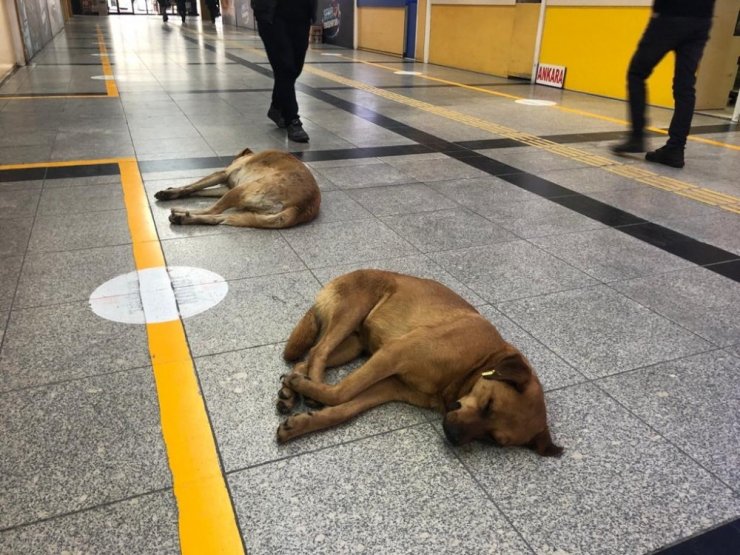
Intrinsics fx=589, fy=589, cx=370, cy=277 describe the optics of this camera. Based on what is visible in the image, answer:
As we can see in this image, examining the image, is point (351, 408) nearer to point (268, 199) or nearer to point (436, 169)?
point (268, 199)

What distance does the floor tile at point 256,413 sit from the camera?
214 centimetres

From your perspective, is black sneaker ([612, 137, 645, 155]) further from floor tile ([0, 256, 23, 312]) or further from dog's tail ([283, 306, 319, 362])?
floor tile ([0, 256, 23, 312])

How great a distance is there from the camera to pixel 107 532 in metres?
1.77

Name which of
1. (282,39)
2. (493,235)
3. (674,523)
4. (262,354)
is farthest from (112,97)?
(674,523)

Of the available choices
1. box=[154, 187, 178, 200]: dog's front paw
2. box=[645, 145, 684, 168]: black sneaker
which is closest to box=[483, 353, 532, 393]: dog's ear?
box=[154, 187, 178, 200]: dog's front paw

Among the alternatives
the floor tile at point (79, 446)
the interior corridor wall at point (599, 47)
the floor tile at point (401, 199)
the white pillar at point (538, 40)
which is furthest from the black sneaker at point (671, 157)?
the white pillar at point (538, 40)

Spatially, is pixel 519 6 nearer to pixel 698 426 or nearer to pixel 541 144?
pixel 541 144

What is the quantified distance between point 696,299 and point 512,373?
201 centimetres

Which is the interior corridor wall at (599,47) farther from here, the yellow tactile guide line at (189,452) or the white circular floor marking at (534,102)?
the yellow tactile guide line at (189,452)

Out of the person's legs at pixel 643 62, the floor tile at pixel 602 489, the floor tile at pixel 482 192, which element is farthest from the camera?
the person's legs at pixel 643 62

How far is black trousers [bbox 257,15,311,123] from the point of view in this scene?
250 inches

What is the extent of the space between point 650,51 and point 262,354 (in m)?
5.17

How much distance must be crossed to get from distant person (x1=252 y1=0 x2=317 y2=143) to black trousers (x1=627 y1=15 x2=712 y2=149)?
344cm

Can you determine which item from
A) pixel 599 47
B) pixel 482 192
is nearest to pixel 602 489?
pixel 482 192
